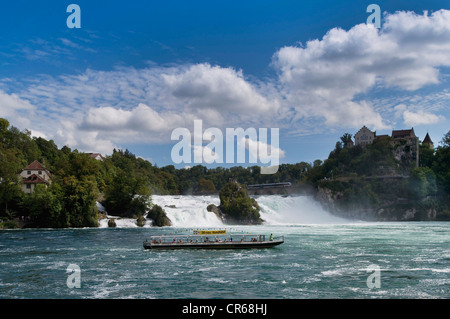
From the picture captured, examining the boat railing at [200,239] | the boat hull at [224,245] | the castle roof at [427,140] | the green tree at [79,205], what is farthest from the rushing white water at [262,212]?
the castle roof at [427,140]

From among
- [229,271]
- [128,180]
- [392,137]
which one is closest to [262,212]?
[128,180]

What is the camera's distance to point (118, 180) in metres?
69.8

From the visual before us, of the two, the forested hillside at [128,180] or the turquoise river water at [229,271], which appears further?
the forested hillside at [128,180]

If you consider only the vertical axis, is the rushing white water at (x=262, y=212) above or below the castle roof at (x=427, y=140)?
below

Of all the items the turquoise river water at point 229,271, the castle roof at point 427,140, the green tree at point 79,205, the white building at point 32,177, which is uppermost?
the castle roof at point 427,140

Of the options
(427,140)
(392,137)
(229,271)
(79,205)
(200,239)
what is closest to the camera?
(229,271)

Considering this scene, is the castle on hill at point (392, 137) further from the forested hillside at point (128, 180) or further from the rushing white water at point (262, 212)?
the rushing white water at point (262, 212)

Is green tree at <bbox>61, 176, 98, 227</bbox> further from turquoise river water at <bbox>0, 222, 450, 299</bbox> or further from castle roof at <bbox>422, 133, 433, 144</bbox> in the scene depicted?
castle roof at <bbox>422, 133, 433, 144</bbox>

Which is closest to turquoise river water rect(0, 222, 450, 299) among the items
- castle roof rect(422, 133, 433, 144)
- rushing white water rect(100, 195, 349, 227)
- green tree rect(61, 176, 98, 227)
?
green tree rect(61, 176, 98, 227)

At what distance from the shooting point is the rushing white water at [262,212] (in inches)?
2603

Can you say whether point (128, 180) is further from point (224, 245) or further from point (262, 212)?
point (224, 245)

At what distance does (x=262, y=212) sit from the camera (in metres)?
77.7

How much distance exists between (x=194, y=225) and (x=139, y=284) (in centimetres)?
4323

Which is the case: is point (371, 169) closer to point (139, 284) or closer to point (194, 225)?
point (194, 225)
